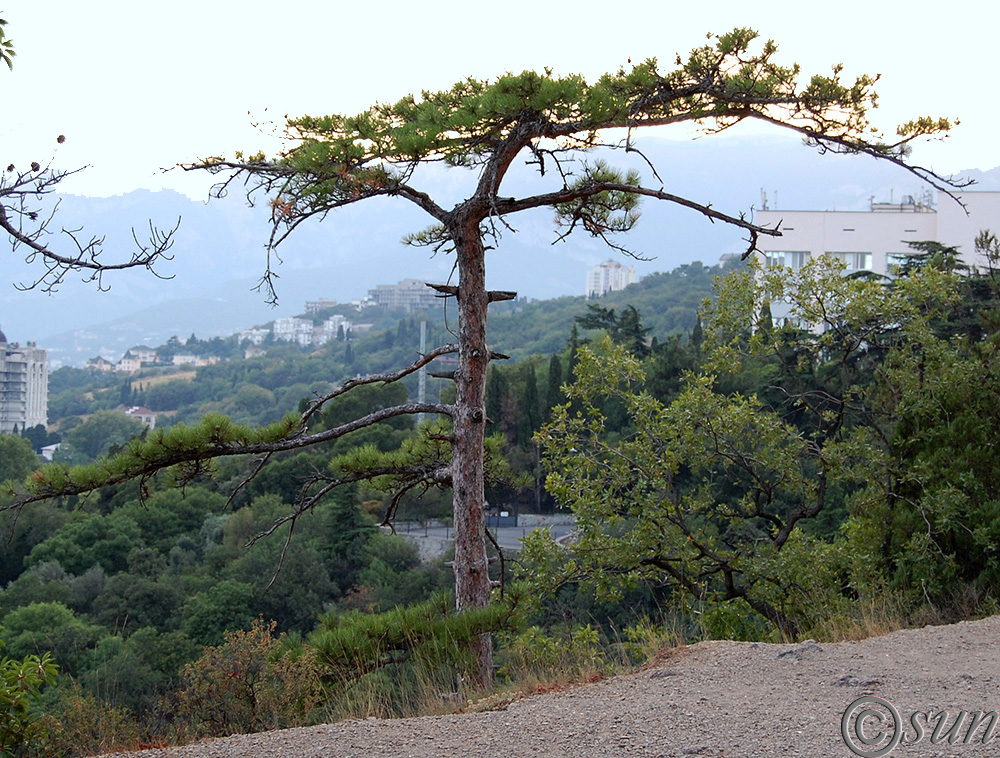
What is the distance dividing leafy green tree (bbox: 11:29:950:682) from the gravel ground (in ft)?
6.25

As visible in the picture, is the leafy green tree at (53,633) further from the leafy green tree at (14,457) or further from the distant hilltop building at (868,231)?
the distant hilltop building at (868,231)

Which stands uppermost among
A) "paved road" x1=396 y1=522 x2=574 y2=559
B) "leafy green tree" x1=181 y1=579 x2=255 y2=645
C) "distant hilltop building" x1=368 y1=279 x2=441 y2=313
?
"distant hilltop building" x1=368 y1=279 x2=441 y2=313

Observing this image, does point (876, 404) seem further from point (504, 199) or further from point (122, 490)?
point (122, 490)

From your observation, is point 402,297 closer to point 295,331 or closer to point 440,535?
point 295,331

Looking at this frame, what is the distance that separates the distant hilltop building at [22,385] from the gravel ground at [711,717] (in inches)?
4530

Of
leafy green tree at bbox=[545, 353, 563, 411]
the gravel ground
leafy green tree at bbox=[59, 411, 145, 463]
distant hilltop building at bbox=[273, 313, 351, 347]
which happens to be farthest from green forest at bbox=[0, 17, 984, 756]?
distant hilltop building at bbox=[273, 313, 351, 347]

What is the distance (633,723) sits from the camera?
3.67 meters

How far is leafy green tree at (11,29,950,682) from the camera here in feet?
19.7

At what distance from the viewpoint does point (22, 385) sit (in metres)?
111

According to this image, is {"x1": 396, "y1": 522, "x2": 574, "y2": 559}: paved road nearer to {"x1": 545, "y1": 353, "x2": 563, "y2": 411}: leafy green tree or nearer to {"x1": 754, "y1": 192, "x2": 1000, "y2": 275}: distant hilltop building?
{"x1": 545, "y1": 353, "x2": 563, "y2": 411}: leafy green tree

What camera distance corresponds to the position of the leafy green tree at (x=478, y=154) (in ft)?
19.7

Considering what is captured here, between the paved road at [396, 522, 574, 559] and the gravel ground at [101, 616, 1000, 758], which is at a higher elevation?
the gravel ground at [101, 616, 1000, 758]

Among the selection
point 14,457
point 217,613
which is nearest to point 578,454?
point 217,613

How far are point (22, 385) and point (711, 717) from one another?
121 meters
